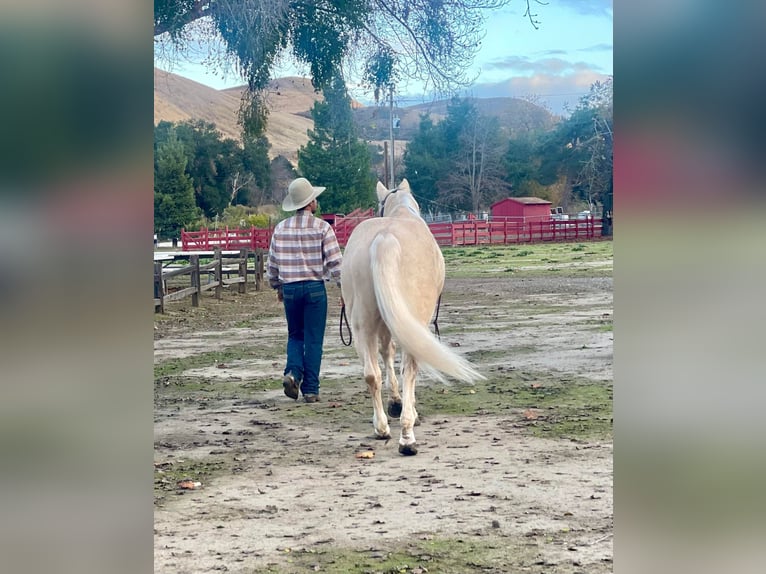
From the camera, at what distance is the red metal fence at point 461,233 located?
53.3ft

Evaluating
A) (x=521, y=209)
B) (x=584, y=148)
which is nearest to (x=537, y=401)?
(x=584, y=148)

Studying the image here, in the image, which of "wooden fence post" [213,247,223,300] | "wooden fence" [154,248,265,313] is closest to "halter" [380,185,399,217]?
"wooden fence" [154,248,265,313]

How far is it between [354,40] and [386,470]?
8295 millimetres

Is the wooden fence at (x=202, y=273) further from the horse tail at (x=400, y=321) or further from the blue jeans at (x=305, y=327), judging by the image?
the horse tail at (x=400, y=321)

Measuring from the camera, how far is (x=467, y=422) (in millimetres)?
4738

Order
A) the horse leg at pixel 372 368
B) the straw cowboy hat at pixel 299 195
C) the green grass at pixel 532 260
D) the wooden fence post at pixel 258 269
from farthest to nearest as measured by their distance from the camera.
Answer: the green grass at pixel 532 260
the wooden fence post at pixel 258 269
the straw cowboy hat at pixel 299 195
the horse leg at pixel 372 368

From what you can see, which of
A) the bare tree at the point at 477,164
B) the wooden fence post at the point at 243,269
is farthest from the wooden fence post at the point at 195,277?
the bare tree at the point at 477,164

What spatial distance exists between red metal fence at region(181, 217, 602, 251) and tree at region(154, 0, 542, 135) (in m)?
5.22

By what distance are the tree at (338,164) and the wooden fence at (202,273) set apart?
10.8ft

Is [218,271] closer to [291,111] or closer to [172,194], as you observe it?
[291,111]

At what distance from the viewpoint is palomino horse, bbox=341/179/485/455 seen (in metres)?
3.84
